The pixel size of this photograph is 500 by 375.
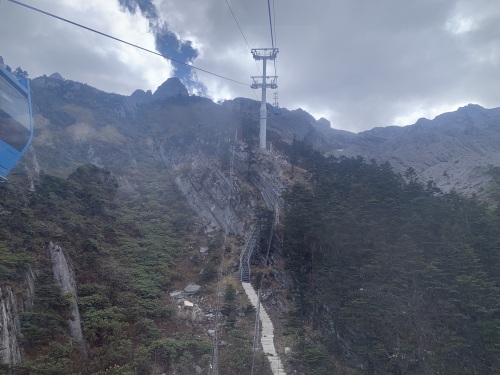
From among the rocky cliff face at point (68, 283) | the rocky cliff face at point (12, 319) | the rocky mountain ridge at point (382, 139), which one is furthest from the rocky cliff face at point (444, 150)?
the rocky cliff face at point (12, 319)

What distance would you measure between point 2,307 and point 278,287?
16.4 meters

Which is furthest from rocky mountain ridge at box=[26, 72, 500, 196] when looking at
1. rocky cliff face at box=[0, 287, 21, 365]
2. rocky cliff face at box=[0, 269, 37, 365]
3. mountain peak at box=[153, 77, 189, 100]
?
rocky cliff face at box=[0, 287, 21, 365]

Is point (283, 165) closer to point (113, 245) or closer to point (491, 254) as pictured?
point (113, 245)

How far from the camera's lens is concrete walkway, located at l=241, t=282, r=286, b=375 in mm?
16109

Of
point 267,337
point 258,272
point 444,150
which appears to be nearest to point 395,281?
point 267,337

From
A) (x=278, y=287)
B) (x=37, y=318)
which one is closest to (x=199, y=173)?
(x=278, y=287)

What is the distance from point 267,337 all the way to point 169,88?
81253 millimetres

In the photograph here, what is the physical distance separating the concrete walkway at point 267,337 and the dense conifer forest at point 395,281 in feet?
3.96

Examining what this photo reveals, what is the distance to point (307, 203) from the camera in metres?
24.1

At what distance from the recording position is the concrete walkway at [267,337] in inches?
634

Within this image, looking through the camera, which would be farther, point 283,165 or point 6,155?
point 283,165

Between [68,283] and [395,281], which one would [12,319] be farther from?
[395,281]

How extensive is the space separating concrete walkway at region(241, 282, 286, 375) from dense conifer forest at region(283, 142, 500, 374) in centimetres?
121

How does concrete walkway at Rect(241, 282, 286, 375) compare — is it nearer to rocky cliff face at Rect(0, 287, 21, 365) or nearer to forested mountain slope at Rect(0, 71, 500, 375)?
forested mountain slope at Rect(0, 71, 500, 375)
